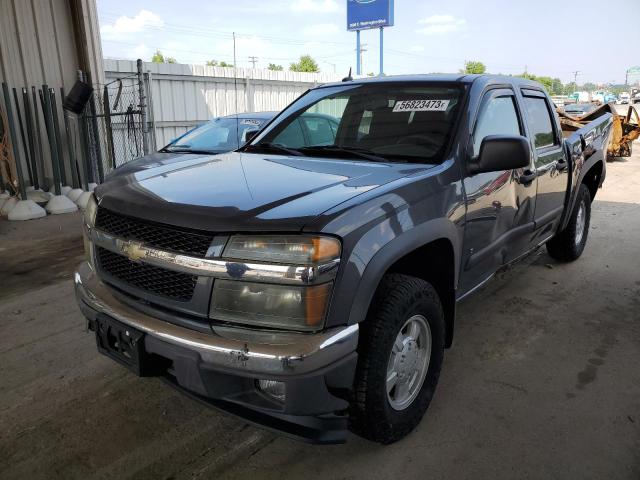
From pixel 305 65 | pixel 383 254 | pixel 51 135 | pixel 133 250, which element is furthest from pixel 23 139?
pixel 305 65

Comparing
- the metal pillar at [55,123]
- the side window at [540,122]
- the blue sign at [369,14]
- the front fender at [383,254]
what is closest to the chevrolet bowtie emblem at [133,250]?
the front fender at [383,254]

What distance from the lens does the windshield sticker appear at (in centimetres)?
299

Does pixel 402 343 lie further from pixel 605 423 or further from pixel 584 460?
pixel 605 423

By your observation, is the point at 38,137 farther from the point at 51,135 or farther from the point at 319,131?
the point at 319,131

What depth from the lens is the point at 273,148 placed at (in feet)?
10.8

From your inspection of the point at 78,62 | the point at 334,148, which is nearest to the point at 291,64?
the point at 78,62

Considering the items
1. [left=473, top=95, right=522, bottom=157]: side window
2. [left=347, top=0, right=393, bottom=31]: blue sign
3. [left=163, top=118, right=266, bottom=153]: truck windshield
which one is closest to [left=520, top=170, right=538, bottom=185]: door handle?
[left=473, top=95, right=522, bottom=157]: side window

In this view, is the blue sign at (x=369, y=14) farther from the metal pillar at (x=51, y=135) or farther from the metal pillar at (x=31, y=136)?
the metal pillar at (x=31, y=136)

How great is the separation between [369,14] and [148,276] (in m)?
A: 32.4

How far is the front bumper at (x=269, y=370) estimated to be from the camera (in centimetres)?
184

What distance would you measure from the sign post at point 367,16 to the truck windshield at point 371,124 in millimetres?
27886

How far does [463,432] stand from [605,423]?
2.45 feet

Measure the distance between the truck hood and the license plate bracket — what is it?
47 cm

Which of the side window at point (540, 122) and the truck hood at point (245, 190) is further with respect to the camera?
the side window at point (540, 122)
